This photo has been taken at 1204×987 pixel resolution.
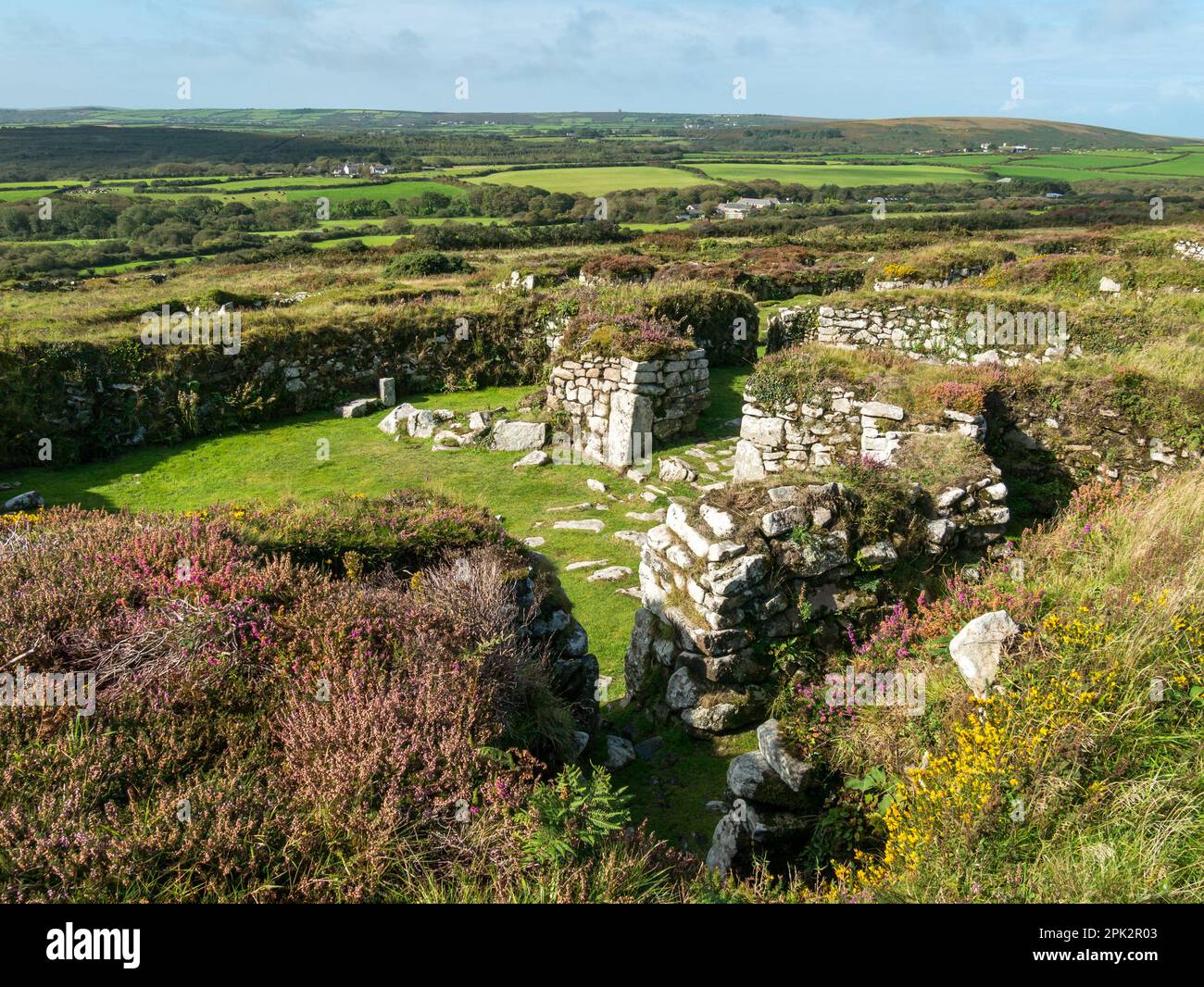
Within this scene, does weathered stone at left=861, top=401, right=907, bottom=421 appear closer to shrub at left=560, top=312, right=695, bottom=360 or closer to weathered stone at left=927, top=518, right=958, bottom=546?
weathered stone at left=927, top=518, right=958, bottom=546

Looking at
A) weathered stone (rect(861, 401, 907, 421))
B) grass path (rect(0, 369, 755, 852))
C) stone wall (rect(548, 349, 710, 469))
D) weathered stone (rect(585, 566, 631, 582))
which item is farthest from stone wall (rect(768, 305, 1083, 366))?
weathered stone (rect(585, 566, 631, 582))

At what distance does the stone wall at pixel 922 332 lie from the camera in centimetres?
1584

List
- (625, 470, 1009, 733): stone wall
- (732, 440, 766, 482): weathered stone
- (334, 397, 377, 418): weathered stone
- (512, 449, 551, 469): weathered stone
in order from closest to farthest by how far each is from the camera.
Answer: (625, 470, 1009, 733): stone wall < (732, 440, 766, 482): weathered stone < (512, 449, 551, 469): weathered stone < (334, 397, 377, 418): weathered stone

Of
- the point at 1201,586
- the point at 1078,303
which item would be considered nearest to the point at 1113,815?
the point at 1201,586

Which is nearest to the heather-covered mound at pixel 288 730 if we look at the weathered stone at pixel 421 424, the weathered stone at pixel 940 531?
the weathered stone at pixel 940 531

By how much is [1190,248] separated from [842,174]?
77.3m

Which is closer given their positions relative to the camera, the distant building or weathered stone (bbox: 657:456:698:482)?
weathered stone (bbox: 657:456:698:482)

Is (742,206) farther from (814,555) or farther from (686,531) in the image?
(814,555)

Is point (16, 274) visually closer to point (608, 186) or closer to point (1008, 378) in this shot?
point (1008, 378)

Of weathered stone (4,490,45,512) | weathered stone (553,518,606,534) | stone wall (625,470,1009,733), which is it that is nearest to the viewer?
stone wall (625,470,1009,733)

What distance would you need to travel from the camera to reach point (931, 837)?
3.96m

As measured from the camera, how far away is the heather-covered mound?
3365 millimetres

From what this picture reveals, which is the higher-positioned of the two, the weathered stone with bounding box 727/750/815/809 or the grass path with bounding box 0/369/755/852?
the grass path with bounding box 0/369/755/852

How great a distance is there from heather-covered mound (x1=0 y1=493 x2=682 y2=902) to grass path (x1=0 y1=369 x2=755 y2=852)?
224cm
